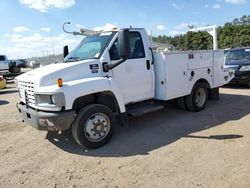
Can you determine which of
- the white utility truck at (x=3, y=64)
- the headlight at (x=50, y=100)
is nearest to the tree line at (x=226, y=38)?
the white utility truck at (x=3, y=64)

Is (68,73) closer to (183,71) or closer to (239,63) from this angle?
(183,71)

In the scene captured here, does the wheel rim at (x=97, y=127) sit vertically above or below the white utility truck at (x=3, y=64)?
below

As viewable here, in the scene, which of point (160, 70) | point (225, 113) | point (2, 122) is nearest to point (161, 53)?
point (160, 70)

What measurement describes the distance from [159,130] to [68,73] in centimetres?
244

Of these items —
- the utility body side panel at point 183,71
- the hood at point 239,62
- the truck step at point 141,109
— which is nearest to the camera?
the truck step at point 141,109

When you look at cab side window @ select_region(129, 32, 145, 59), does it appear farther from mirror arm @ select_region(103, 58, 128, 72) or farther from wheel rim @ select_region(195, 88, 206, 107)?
wheel rim @ select_region(195, 88, 206, 107)

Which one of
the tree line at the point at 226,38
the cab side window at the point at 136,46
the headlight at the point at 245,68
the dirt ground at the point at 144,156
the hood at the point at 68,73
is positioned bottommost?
the dirt ground at the point at 144,156

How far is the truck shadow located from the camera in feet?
17.5

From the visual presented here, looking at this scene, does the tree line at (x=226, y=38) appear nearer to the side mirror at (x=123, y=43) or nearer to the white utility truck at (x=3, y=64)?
the white utility truck at (x=3, y=64)

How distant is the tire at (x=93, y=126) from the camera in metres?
5.17

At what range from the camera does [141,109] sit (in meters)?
6.35

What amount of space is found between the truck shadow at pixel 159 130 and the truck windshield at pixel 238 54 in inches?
186

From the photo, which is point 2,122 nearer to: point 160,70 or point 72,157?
point 72,157

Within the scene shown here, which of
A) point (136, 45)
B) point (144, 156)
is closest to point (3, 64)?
point (136, 45)
